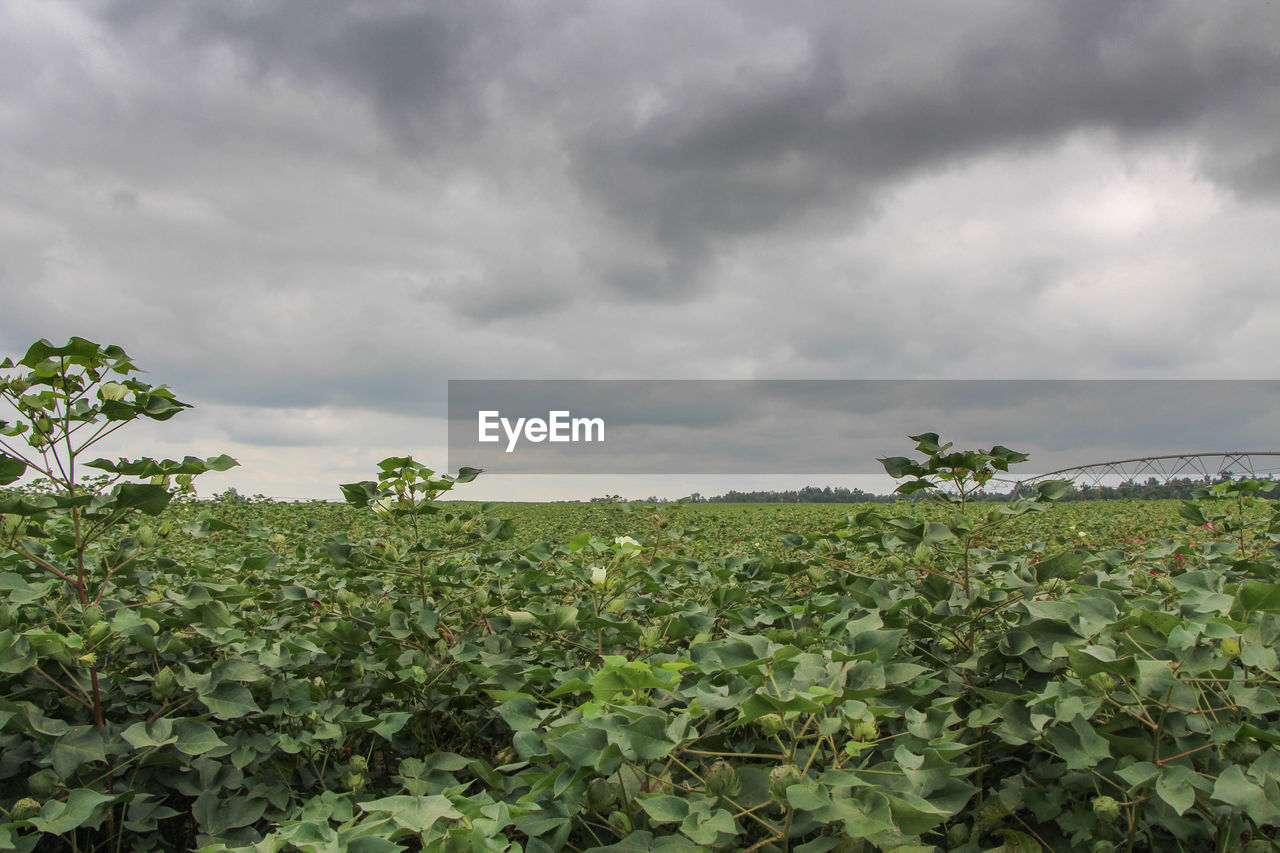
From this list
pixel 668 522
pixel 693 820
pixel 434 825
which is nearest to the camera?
pixel 693 820

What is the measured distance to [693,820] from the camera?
4.27 feet

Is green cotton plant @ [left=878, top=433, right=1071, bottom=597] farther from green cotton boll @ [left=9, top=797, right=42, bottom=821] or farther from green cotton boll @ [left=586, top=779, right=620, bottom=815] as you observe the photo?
green cotton boll @ [left=9, top=797, right=42, bottom=821]

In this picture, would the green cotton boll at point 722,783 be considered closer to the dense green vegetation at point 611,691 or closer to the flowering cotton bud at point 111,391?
the dense green vegetation at point 611,691

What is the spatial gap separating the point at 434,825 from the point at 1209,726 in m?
1.65

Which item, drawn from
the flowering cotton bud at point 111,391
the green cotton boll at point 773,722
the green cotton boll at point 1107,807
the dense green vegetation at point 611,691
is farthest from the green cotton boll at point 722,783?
the flowering cotton bud at point 111,391

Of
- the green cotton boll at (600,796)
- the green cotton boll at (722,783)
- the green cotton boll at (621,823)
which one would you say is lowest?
the green cotton boll at (621,823)

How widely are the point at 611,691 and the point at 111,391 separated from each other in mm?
1719

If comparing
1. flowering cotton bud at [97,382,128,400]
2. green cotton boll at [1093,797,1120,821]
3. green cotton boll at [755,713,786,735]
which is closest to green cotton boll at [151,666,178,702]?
flowering cotton bud at [97,382,128,400]

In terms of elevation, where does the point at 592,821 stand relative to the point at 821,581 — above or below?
below

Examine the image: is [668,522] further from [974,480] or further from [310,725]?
[310,725]

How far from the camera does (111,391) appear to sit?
2201 millimetres

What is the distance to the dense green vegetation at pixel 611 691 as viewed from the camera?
4.77ft

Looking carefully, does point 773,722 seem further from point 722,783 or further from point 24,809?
point 24,809

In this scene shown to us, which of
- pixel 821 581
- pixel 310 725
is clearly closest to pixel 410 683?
pixel 310 725
